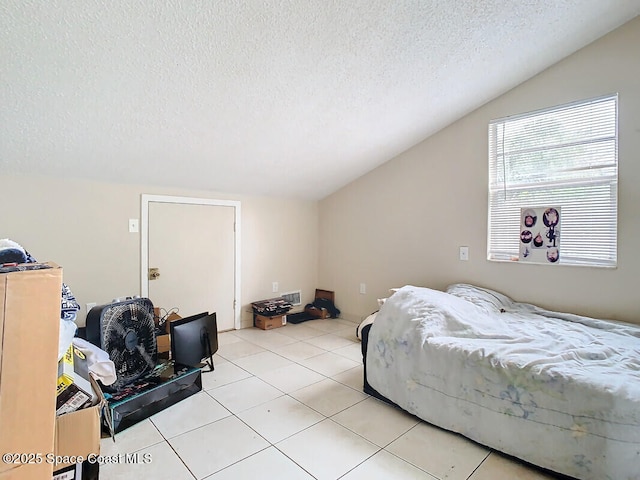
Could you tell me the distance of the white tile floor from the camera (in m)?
1.53

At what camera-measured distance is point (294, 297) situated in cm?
440

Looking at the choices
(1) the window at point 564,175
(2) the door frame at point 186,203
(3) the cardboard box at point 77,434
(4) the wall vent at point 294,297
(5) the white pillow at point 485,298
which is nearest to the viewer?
(3) the cardboard box at point 77,434

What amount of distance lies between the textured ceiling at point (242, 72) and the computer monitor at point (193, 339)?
139 cm

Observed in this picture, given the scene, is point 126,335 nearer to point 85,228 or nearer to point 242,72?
point 85,228

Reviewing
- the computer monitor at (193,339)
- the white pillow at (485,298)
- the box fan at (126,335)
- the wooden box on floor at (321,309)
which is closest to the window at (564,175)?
the white pillow at (485,298)

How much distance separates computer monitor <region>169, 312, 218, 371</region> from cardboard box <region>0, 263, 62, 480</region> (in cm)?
129

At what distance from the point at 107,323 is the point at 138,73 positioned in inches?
60.7

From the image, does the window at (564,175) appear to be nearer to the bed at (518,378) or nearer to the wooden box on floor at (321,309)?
the bed at (518,378)

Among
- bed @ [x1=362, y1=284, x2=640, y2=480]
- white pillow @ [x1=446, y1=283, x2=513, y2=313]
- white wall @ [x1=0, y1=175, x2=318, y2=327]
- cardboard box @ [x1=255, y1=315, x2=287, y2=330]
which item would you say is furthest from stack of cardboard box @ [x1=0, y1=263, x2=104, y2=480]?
cardboard box @ [x1=255, y1=315, x2=287, y2=330]

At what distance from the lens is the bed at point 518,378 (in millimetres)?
1396

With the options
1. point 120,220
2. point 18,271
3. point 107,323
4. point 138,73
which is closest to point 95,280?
point 120,220

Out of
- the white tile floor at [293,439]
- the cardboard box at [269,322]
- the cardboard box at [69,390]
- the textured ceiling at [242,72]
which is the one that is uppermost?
the textured ceiling at [242,72]

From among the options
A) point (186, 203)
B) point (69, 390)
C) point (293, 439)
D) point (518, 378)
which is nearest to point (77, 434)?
point (69, 390)

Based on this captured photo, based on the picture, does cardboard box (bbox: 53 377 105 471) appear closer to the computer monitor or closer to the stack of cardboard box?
the stack of cardboard box
